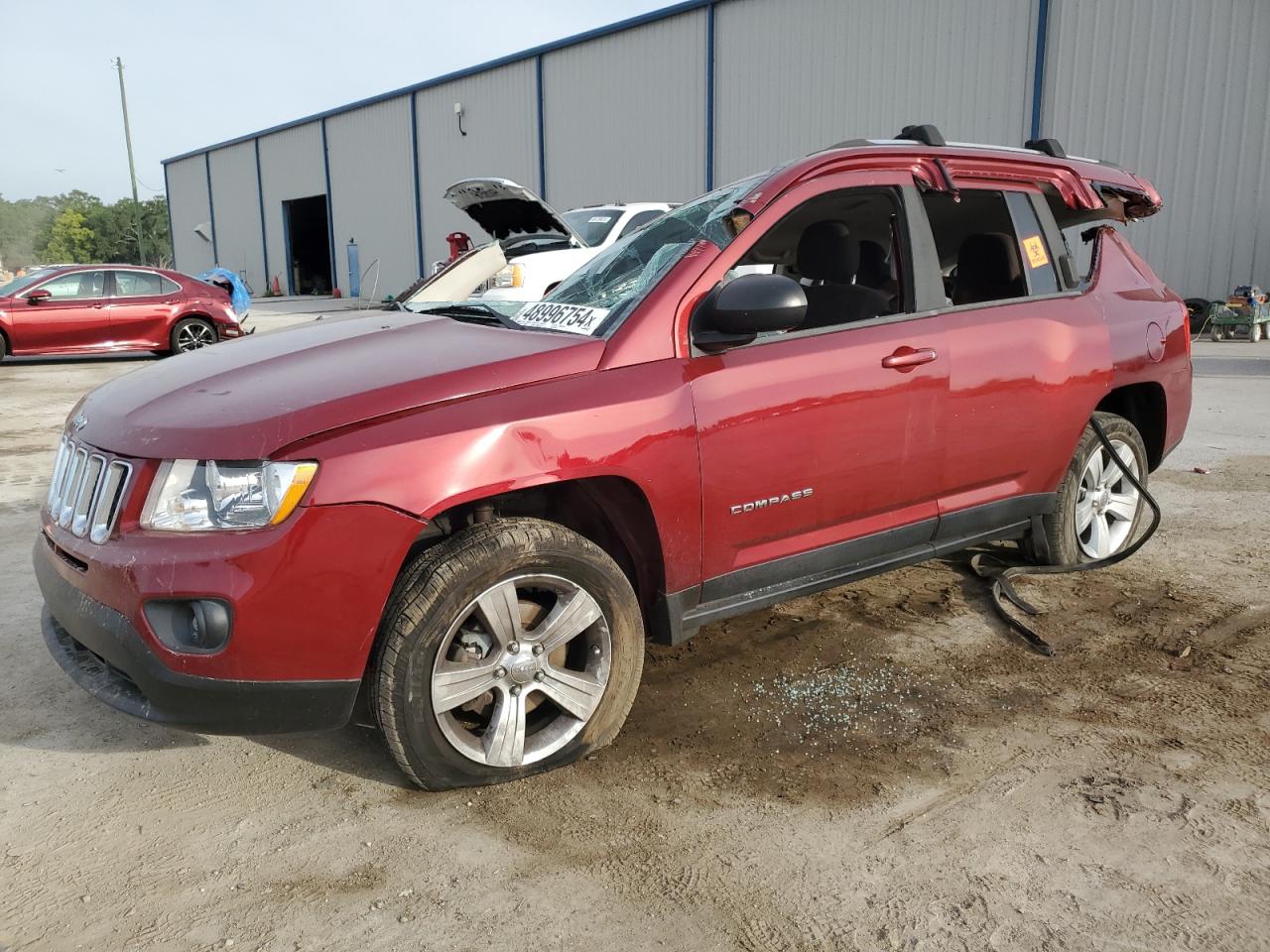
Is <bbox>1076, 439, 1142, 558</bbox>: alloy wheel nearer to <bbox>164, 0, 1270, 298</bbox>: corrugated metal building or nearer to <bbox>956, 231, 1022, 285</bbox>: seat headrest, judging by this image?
<bbox>956, 231, 1022, 285</bbox>: seat headrest

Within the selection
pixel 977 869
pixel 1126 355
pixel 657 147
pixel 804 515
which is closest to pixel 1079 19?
pixel 657 147

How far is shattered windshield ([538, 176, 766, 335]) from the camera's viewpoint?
2943 millimetres

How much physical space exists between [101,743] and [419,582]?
1339 mm

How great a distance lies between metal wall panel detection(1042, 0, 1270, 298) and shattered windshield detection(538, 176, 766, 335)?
13668mm

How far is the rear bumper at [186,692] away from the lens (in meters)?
2.34

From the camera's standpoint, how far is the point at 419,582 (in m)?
2.46

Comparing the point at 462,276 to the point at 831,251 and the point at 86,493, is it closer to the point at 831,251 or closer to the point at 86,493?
the point at 831,251

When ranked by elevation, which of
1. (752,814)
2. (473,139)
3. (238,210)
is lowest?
(752,814)

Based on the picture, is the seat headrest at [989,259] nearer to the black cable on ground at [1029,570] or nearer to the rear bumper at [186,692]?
the black cable on ground at [1029,570]

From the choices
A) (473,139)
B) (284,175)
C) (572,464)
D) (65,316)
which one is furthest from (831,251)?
(284,175)

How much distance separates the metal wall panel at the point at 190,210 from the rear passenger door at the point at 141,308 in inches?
1171

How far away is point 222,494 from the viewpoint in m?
2.33

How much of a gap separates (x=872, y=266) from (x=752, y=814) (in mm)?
2306

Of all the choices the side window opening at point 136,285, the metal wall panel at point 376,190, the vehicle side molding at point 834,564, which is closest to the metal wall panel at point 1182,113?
the vehicle side molding at point 834,564
